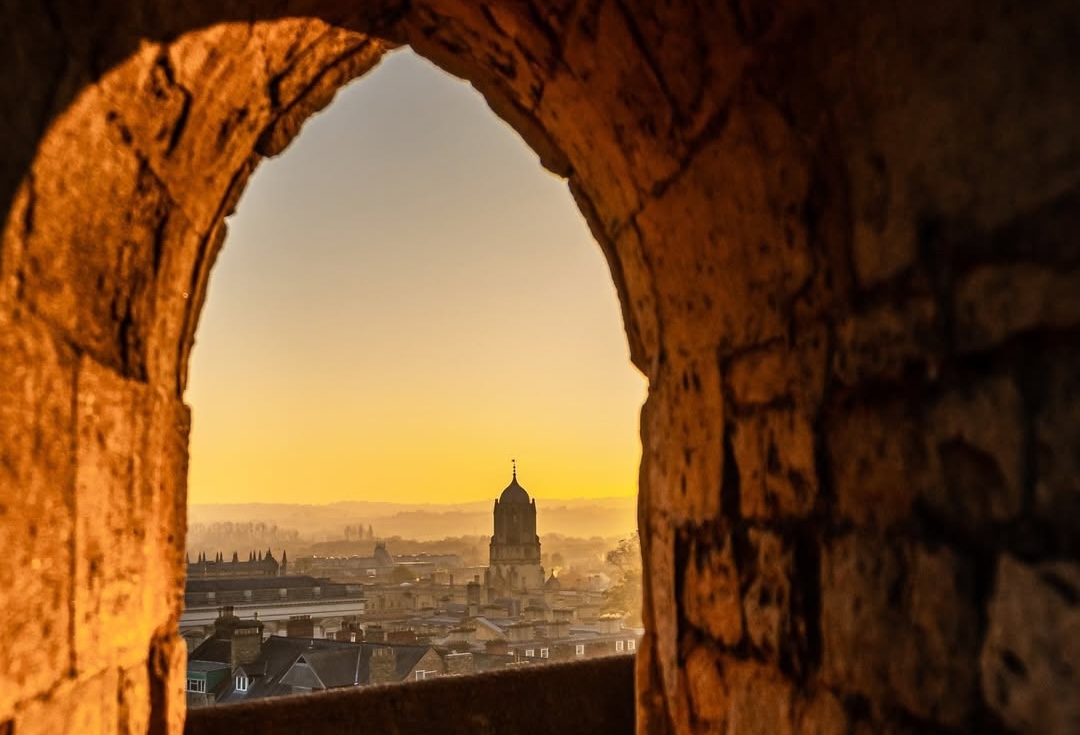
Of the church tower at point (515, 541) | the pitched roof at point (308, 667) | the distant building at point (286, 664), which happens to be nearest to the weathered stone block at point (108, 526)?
the distant building at point (286, 664)

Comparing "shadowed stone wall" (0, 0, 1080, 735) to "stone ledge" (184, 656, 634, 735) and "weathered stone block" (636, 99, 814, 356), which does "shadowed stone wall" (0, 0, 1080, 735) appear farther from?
"stone ledge" (184, 656, 634, 735)

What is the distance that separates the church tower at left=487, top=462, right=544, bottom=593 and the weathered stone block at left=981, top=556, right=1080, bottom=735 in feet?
197

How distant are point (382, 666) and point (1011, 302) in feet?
75.5

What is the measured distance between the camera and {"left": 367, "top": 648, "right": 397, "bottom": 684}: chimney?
864 inches

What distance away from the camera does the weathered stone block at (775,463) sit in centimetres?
163

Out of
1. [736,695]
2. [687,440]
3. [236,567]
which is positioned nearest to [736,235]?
[687,440]

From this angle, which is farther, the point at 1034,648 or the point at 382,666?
the point at 382,666

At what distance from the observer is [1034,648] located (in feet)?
3.37

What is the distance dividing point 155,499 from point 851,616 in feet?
5.43

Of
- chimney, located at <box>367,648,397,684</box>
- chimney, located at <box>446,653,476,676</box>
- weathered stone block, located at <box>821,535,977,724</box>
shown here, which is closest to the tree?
weathered stone block, located at <box>821,535,977,724</box>

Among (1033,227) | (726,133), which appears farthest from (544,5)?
(1033,227)

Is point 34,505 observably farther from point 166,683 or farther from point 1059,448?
point 1059,448

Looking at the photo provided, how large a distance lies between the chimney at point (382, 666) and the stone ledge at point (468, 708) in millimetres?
19636

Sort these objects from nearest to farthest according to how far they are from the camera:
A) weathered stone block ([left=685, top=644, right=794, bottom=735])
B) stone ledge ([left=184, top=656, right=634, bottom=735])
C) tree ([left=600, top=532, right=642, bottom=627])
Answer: weathered stone block ([left=685, top=644, right=794, bottom=735]) < tree ([left=600, top=532, right=642, bottom=627]) < stone ledge ([left=184, top=656, right=634, bottom=735])
